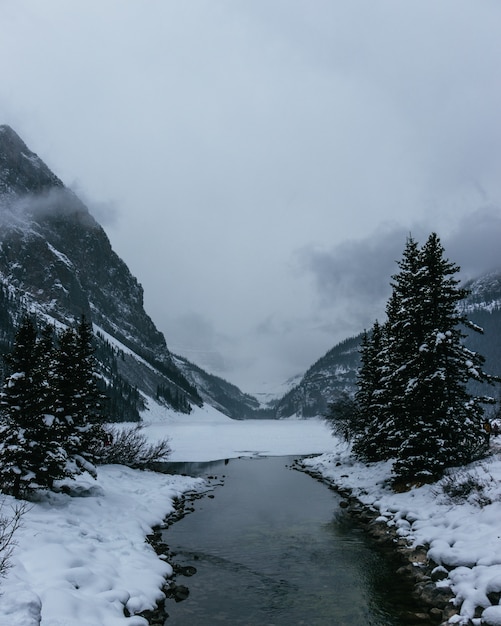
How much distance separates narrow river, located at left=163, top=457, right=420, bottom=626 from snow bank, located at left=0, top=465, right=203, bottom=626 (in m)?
1.24

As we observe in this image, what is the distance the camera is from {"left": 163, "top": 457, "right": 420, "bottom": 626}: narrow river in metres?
11.4

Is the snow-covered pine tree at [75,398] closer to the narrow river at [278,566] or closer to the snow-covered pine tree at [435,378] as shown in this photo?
the narrow river at [278,566]

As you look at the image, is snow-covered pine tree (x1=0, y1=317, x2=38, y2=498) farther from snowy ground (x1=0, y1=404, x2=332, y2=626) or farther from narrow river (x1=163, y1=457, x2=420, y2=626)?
narrow river (x1=163, y1=457, x2=420, y2=626)

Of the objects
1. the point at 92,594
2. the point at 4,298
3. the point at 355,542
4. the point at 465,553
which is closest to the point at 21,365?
the point at 92,594

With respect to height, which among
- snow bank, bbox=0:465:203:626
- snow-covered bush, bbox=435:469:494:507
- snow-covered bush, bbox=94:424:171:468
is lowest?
snow-covered bush, bbox=94:424:171:468

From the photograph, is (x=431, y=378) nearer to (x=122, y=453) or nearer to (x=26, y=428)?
(x=26, y=428)

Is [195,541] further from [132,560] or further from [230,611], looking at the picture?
[230,611]

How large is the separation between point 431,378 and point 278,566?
1162 cm

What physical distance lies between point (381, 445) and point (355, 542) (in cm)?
1193

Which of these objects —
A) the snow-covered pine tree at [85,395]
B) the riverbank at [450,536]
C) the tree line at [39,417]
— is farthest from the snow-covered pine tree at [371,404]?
the tree line at [39,417]

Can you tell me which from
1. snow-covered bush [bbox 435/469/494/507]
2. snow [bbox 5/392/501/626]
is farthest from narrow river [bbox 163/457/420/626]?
snow-covered bush [bbox 435/469/494/507]

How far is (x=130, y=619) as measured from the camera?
389 inches

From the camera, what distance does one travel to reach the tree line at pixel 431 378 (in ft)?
69.4

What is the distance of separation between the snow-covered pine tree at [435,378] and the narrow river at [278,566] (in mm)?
5497
